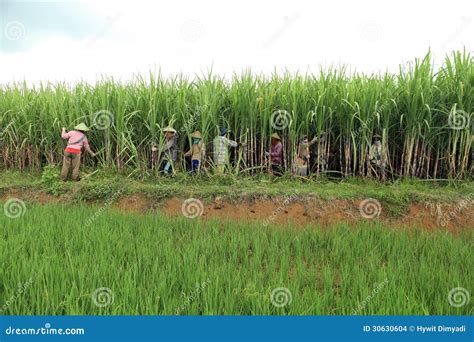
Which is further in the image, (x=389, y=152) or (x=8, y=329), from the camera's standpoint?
(x=389, y=152)

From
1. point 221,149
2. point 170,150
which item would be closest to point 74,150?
point 170,150

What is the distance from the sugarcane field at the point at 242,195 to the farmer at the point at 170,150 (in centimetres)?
4

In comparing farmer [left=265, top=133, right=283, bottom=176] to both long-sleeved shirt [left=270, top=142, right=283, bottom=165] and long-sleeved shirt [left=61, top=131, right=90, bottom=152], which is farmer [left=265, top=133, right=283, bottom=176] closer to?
long-sleeved shirt [left=270, top=142, right=283, bottom=165]

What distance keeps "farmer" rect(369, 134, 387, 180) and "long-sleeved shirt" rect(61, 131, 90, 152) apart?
16.6 ft

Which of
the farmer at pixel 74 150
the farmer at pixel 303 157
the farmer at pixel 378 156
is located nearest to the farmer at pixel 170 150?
the farmer at pixel 74 150

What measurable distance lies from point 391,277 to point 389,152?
4781 mm

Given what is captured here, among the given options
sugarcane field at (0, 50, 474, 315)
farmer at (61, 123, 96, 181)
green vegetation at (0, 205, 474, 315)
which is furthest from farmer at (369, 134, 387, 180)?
farmer at (61, 123, 96, 181)

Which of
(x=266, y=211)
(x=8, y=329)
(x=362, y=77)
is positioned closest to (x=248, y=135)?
(x=266, y=211)

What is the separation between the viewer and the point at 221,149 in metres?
7.03

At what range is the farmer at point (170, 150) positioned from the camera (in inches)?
278

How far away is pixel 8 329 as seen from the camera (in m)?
2.27

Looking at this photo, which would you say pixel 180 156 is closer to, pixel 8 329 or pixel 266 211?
pixel 266 211

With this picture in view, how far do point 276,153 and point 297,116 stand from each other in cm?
76

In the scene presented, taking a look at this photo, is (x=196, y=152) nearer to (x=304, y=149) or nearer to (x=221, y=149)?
(x=221, y=149)
